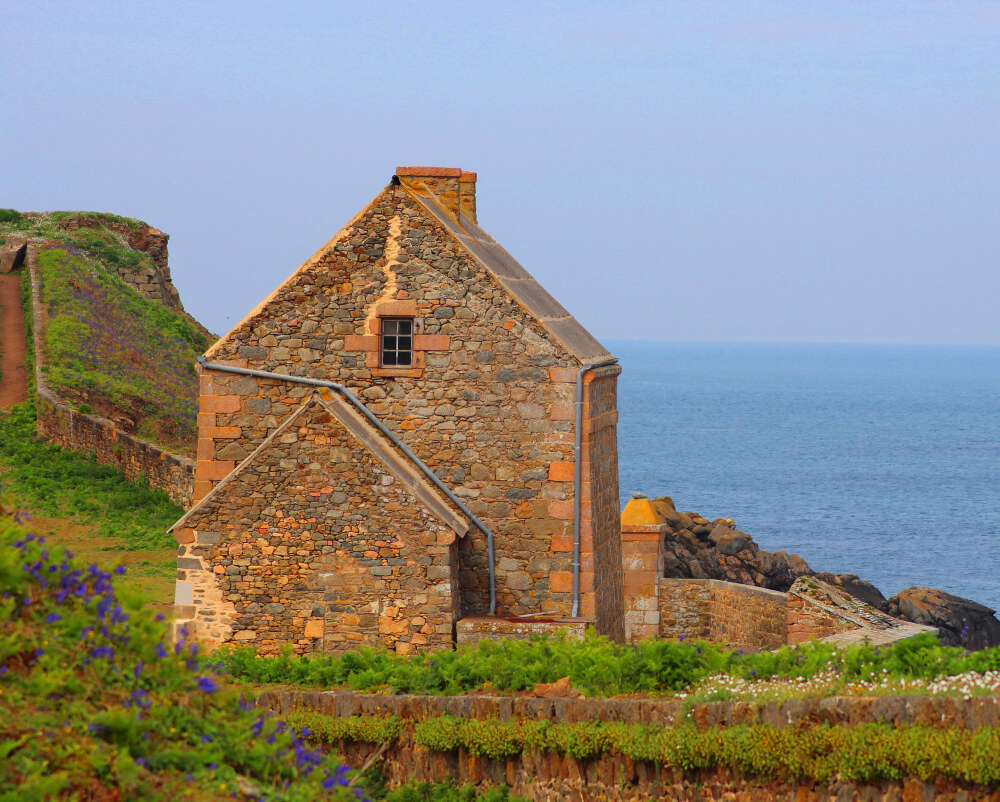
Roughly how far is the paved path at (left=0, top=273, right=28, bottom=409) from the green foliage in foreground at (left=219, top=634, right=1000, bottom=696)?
24903mm

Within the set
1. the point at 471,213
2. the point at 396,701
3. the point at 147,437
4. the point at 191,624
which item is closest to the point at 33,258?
the point at 147,437

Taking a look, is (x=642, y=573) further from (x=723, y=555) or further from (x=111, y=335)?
(x=111, y=335)

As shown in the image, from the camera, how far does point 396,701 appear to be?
12.4m

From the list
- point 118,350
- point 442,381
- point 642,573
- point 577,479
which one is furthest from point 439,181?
point 118,350

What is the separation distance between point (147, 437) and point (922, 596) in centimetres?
2229

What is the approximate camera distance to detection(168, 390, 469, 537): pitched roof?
1574 centimetres

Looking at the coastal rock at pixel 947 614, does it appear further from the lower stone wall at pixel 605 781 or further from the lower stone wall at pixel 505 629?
the lower stone wall at pixel 605 781

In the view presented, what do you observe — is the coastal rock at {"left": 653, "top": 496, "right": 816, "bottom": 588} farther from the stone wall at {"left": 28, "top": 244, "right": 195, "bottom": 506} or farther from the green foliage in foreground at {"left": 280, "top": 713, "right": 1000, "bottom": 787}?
the green foliage in foreground at {"left": 280, "top": 713, "right": 1000, "bottom": 787}

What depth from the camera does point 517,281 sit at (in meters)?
18.7

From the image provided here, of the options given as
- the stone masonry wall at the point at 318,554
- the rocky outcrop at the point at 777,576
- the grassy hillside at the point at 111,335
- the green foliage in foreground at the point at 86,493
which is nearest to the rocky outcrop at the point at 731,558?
the rocky outcrop at the point at 777,576

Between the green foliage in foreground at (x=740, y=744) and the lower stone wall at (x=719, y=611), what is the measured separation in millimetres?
13310

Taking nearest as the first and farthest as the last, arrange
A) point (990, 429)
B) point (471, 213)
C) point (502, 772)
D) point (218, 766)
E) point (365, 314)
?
point (218, 766), point (502, 772), point (365, 314), point (471, 213), point (990, 429)

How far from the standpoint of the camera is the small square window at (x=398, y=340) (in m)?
17.5

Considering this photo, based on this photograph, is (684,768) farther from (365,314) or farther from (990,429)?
(990,429)
